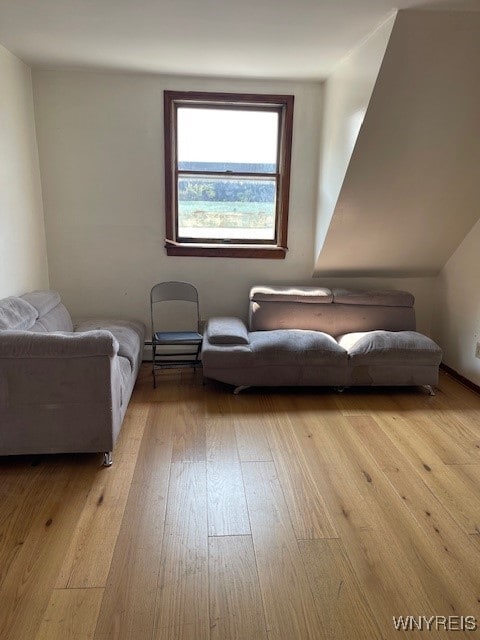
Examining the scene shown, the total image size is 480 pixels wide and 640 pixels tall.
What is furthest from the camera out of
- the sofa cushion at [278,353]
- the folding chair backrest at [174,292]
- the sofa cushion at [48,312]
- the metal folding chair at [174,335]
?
the folding chair backrest at [174,292]

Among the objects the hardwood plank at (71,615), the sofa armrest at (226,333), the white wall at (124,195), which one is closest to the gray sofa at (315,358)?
the sofa armrest at (226,333)

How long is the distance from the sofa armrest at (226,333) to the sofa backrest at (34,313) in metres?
1.10

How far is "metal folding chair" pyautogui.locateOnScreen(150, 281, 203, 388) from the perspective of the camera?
11.5 ft

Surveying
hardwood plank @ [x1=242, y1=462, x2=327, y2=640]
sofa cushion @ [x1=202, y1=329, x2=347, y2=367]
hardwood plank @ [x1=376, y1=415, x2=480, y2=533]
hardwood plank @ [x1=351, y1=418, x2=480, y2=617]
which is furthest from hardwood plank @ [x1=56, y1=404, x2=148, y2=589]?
hardwood plank @ [x1=376, y1=415, x2=480, y2=533]

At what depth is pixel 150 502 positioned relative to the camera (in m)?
2.12

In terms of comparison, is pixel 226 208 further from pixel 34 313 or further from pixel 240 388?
pixel 34 313

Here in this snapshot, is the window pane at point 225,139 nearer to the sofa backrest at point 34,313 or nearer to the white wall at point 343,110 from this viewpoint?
the white wall at point 343,110

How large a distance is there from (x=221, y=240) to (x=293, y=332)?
1.10 m

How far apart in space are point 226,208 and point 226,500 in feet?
8.48

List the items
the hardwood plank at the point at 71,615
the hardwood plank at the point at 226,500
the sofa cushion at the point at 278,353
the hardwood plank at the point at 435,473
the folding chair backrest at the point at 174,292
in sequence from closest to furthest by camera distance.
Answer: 1. the hardwood plank at the point at 71,615
2. the hardwood plank at the point at 226,500
3. the hardwood plank at the point at 435,473
4. the sofa cushion at the point at 278,353
5. the folding chair backrest at the point at 174,292

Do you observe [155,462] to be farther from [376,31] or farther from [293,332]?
[376,31]

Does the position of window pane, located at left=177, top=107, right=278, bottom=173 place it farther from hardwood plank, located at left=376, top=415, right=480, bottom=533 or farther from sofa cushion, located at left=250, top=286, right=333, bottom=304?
hardwood plank, located at left=376, top=415, right=480, bottom=533

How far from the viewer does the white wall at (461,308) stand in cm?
359

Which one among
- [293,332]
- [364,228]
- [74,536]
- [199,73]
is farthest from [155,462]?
[199,73]
